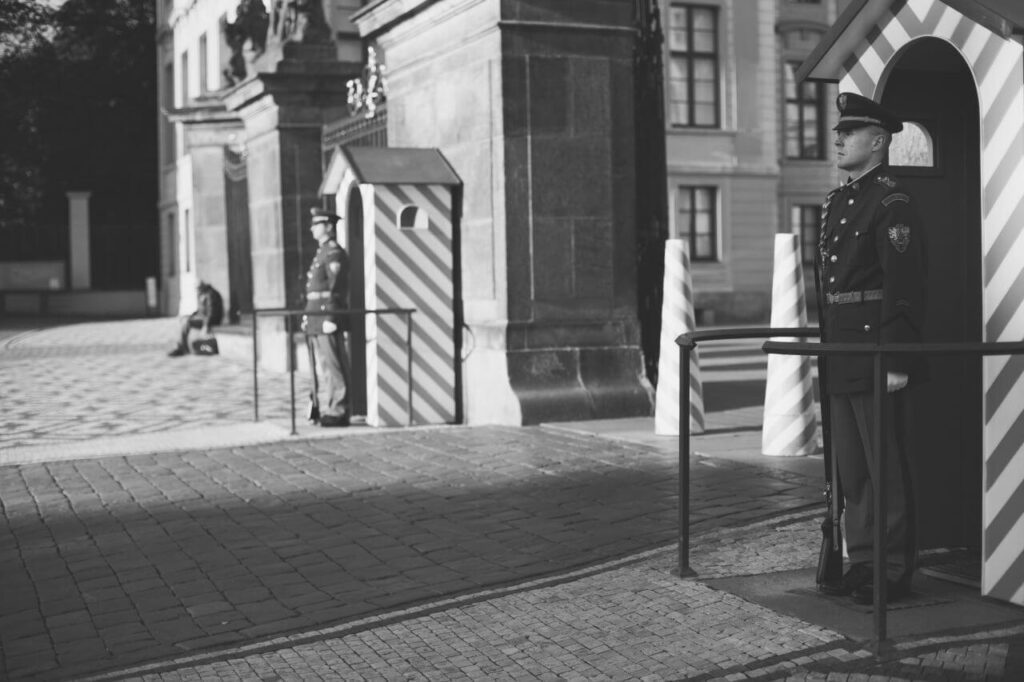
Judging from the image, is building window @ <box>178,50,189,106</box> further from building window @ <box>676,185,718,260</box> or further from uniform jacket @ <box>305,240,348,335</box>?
uniform jacket @ <box>305,240,348,335</box>

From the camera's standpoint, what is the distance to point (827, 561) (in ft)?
18.5

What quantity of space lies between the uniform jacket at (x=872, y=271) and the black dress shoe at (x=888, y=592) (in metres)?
0.72

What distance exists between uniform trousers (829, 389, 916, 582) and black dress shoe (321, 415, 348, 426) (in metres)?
6.63

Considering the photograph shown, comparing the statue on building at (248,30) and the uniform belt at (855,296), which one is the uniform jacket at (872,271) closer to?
the uniform belt at (855,296)

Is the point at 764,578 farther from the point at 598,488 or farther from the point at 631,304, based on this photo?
the point at 631,304

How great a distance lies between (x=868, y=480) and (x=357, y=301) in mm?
7549

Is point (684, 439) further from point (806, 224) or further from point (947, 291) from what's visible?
point (806, 224)

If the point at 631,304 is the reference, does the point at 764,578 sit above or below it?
below

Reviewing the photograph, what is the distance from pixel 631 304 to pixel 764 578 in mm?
5875

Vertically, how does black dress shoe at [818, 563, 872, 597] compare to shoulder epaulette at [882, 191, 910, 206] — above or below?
below

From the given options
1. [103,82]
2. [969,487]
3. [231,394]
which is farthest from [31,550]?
[103,82]

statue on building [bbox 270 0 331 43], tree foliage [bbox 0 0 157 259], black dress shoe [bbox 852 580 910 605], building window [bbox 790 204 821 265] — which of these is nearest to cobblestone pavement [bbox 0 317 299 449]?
statue on building [bbox 270 0 331 43]

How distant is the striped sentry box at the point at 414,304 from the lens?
11711 mm

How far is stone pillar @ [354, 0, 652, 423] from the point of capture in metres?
11.2
